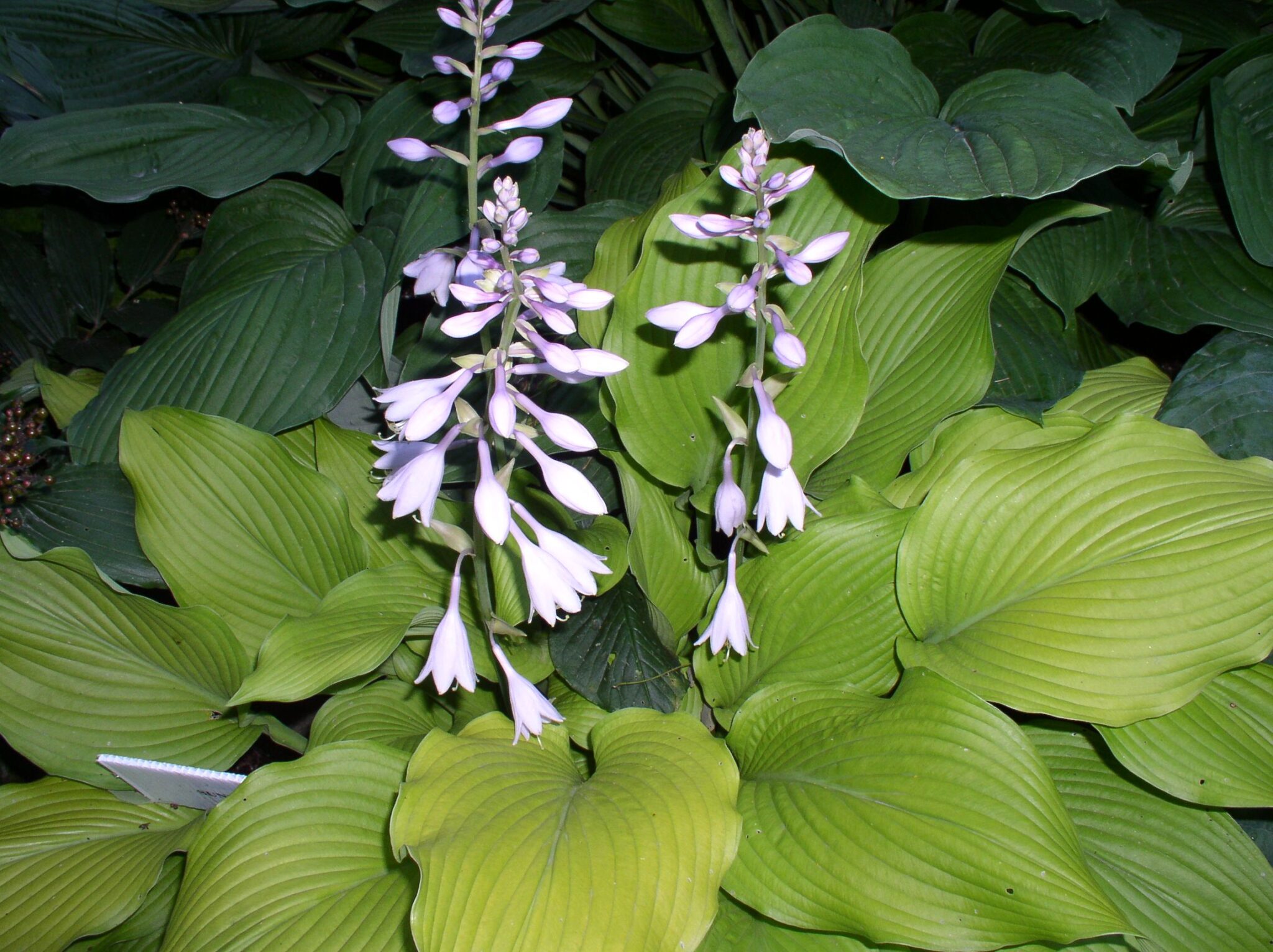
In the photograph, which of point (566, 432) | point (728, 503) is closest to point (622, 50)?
point (728, 503)

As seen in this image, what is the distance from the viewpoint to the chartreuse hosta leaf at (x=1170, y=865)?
1.12 m

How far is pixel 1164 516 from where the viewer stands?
1.15 metres

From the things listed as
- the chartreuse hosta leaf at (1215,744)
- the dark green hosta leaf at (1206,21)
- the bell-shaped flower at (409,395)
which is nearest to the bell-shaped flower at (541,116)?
the bell-shaped flower at (409,395)

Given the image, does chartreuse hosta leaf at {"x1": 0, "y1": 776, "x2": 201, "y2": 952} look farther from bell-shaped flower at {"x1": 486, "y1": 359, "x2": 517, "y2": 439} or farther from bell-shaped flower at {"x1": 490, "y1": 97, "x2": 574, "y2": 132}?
bell-shaped flower at {"x1": 490, "y1": 97, "x2": 574, "y2": 132}

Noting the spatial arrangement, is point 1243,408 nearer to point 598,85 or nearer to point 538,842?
point 538,842

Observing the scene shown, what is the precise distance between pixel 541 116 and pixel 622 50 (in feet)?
5.05

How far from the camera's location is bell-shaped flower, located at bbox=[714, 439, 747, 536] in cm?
111

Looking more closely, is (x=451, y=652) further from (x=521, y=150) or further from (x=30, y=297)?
(x=30, y=297)

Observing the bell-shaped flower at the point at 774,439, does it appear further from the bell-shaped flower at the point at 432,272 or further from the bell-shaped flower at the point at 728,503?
the bell-shaped flower at the point at 432,272

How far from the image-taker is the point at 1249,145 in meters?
1.55

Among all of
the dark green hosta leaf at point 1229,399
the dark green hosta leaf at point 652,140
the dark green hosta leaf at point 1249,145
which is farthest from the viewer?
the dark green hosta leaf at point 652,140

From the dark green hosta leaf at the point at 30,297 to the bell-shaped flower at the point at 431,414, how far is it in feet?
6.12

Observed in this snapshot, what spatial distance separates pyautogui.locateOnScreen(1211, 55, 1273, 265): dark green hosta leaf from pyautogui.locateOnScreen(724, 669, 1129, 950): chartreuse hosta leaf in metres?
1.12

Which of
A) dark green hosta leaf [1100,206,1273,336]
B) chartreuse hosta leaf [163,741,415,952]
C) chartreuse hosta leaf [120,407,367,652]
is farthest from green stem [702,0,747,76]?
chartreuse hosta leaf [163,741,415,952]
